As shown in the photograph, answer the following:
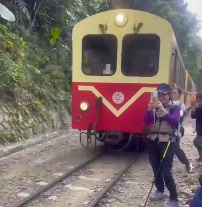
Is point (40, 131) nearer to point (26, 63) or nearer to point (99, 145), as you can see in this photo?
point (99, 145)

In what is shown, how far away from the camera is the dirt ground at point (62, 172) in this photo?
550 centimetres

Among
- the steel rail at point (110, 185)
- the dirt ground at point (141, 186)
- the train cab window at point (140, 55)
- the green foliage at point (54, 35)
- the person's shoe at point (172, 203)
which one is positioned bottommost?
the dirt ground at point (141, 186)

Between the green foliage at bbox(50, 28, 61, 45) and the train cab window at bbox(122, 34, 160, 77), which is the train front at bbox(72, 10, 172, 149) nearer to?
the train cab window at bbox(122, 34, 160, 77)

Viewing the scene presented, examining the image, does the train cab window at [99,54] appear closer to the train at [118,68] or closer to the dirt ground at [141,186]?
the train at [118,68]

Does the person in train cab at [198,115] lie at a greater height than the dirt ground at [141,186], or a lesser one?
greater

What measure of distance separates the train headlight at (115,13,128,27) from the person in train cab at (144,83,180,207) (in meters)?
3.60

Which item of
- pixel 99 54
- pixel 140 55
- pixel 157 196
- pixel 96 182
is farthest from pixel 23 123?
pixel 157 196

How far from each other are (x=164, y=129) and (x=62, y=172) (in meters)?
2.67

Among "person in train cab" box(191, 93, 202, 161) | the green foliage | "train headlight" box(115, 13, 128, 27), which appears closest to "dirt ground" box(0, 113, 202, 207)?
"person in train cab" box(191, 93, 202, 161)

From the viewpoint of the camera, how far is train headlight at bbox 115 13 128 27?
8.17 metres

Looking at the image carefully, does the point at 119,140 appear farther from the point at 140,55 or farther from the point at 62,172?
the point at 140,55

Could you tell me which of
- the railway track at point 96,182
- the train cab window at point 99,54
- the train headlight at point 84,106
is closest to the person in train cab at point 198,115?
the railway track at point 96,182

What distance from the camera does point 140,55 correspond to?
820cm

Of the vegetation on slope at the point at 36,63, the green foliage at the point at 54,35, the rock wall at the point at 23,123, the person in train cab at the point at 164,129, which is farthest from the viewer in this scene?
the green foliage at the point at 54,35
